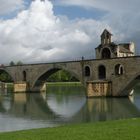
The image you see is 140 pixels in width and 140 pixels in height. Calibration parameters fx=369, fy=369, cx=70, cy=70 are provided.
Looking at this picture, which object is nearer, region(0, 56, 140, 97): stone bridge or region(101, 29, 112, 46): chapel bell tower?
region(0, 56, 140, 97): stone bridge

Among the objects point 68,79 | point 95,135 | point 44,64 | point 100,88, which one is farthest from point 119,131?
point 68,79

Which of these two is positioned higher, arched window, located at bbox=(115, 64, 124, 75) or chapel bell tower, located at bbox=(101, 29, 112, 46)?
chapel bell tower, located at bbox=(101, 29, 112, 46)

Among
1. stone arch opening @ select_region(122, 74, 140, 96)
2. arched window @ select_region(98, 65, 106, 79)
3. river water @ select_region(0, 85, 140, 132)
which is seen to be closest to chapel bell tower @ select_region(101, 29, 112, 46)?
arched window @ select_region(98, 65, 106, 79)

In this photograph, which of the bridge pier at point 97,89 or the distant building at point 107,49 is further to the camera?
the distant building at point 107,49

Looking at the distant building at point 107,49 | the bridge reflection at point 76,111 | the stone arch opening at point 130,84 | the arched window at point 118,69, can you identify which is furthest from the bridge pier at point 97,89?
the distant building at point 107,49

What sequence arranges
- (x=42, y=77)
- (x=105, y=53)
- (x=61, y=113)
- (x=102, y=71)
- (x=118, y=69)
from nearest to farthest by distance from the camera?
(x=61, y=113), (x=118, y=69), (x=102, y=71), (x=105, y=53), (x=42, y=77)

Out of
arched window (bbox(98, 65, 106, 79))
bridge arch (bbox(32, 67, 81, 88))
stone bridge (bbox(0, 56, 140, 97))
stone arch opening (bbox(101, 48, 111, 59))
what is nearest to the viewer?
stone bridge (bbox(0, 56, 140, 97))

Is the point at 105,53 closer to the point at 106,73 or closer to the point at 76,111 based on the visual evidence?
the point at 106,73

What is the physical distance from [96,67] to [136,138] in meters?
42.0

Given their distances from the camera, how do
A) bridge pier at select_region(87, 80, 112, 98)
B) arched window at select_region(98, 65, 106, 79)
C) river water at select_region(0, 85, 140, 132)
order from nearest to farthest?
river water at select_region(0, 85, 140, 132) < bridge pier at select_region(87, 80, 112, 98) < arched window at select_region(98, 65, 106, 79)

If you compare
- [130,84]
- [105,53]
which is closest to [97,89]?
[130,84]

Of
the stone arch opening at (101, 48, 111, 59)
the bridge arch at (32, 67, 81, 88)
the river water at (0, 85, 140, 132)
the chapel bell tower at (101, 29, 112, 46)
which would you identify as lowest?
the river water at (0, 85, 140, 132)

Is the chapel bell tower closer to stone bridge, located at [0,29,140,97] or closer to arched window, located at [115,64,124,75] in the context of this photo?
stone bridge, located at [0,29,140,97]

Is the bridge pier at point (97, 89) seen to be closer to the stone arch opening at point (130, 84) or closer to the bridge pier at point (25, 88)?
the stone arch opening at point (130, 84)
